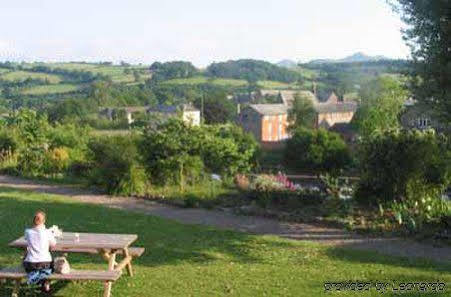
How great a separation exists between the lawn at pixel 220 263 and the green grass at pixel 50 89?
99.4 meters

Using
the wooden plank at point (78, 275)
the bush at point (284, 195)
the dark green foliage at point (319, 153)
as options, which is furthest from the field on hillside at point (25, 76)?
the wooden plank at point (78, 275)

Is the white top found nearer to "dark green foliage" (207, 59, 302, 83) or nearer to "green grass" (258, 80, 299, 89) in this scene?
"green grass" (258, 80, 299, 89)

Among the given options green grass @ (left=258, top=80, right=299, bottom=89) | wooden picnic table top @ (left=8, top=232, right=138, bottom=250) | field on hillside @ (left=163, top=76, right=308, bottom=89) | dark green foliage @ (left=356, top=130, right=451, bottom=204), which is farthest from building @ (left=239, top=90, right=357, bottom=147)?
wooden picnic table top @ (left=8, top=232, right=138, bottom=250)

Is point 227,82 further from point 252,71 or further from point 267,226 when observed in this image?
point 267,226

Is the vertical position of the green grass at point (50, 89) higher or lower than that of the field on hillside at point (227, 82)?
lower

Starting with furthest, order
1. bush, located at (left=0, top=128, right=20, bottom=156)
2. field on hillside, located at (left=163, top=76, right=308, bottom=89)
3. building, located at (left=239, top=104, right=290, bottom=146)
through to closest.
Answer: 1. field on hillside, located at (left=163, top=76, right=308, bottom=89)
2. building, located at (left=239, top=104, right=290, bottom=146)
3. bush, located at (left=0, top=128, right=20, bottom=156)

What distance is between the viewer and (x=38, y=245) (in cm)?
781

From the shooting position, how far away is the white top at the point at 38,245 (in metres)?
7.77

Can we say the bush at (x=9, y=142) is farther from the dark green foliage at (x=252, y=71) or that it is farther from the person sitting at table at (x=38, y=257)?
the dark green foliage at (x=252, y=71)

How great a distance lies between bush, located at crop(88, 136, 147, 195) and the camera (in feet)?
63.0

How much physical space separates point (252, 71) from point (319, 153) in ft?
426

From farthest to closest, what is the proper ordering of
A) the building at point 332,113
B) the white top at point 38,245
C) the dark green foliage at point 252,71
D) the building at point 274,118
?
the dark green foliage at point 252,71
the building at point 332,113
the building at point 274,118
the white top at point 38,245

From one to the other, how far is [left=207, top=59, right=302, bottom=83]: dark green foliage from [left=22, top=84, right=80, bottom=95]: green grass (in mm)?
53044

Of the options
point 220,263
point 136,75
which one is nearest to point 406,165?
point 220,263
